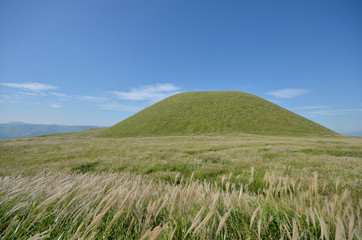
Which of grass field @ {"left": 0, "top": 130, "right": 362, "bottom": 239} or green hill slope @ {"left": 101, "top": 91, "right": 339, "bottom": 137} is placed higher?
green hill slope @ {"left": 101, "top": 91, "right": 339, "bottom": 137}

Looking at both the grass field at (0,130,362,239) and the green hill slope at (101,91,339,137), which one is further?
the green hill slope at (101,91,339,137)

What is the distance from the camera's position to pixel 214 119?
66312 millimetres

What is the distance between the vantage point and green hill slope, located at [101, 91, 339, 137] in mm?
58875

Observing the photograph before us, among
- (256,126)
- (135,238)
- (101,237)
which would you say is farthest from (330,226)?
(256,126)

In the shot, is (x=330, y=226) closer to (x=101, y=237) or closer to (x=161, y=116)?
(x=101, y=237)

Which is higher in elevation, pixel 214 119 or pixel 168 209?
pixel 214 119

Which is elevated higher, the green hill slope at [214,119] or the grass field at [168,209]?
the green hill slope at [214,119]

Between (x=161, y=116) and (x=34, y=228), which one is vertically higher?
(x=161, y=116)

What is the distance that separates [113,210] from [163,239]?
0.62 metres

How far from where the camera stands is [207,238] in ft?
3.57

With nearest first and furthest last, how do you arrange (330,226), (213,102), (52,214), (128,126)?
(330,226) → (52,214) → (128,126) → (213,102)

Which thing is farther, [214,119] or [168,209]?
[214,119]

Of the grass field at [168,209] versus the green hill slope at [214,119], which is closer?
the grass field at [168,209]

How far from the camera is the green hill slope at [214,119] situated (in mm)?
58875
